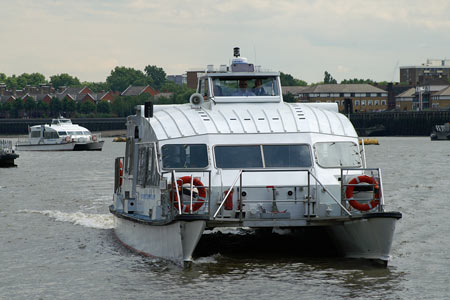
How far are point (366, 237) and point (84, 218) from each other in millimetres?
15282

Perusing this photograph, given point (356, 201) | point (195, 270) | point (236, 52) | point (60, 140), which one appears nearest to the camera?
point (356, 201)

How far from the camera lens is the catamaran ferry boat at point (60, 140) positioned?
105m

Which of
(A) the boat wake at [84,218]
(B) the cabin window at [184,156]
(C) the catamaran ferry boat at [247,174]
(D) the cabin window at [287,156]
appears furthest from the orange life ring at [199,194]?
(A) the boat wake at [84,218]

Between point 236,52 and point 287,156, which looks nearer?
point 287,156

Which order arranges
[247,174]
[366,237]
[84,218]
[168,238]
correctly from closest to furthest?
[366,237], [168,238], [247,174], [84,218]

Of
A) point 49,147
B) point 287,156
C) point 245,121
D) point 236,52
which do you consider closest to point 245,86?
point 236,52

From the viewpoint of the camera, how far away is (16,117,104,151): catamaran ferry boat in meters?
105

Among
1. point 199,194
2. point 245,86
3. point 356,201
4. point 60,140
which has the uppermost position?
point 245,86

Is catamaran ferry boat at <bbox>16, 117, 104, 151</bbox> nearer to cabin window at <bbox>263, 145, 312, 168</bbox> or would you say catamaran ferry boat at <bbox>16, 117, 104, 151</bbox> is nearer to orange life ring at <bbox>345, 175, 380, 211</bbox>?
cabin window at <bbox>263, 145, 312, 168</bbox>

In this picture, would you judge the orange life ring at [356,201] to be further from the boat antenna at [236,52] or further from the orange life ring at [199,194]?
the boat antenna at [236,52]

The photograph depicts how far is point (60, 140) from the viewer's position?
105 m

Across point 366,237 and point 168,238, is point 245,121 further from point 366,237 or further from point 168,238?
point 366,237

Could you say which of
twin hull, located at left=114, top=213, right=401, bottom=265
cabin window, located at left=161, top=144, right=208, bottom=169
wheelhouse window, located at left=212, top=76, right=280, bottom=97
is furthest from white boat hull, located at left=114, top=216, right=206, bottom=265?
wheelhouse window, located at left=212, top=76, right=280, bottom=97

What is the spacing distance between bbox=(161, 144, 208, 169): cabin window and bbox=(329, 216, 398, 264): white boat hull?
314 centimetres
